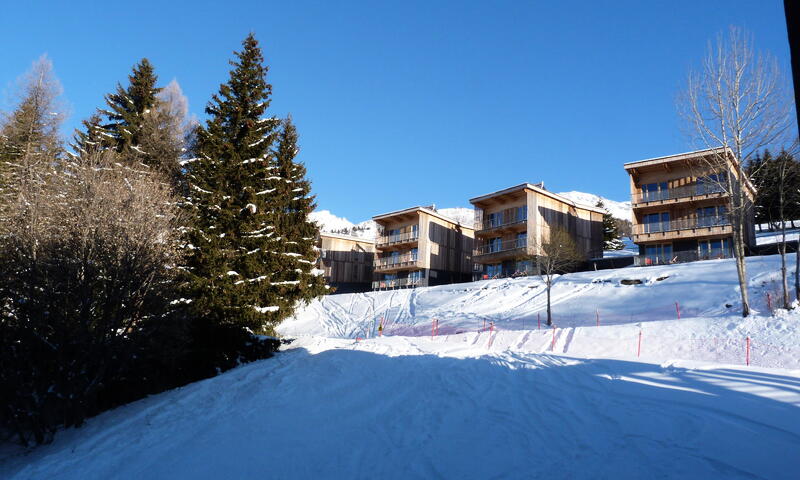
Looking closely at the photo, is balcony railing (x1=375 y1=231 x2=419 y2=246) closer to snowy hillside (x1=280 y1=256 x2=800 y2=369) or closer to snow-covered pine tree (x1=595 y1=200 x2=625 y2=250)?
snowy hillside (x1=280 y1=256 x2=800 y2=369)

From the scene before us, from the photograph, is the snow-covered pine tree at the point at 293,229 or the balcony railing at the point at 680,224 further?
the balcony railing at the point at 680,224

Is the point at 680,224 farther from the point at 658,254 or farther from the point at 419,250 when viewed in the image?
the point at 419,250

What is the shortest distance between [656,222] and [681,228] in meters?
2.44

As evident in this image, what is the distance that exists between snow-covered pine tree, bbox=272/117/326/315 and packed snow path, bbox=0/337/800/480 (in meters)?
8.07

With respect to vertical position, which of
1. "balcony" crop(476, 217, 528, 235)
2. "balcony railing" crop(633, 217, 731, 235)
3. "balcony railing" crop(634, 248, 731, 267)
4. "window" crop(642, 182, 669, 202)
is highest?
"window" crop(642, 182, 669, 202)

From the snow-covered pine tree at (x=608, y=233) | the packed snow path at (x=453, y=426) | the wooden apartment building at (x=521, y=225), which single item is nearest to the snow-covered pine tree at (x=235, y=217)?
the packed snow path at (x=453, y=426)

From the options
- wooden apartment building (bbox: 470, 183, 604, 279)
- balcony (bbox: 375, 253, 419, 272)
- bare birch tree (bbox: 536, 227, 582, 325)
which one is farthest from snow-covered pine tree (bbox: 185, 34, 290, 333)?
balcony (bbox: 375, 253, 419, 272)

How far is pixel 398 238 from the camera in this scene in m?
51.1

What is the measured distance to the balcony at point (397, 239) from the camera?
164ft

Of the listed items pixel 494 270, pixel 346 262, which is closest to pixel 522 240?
pixel 494 270

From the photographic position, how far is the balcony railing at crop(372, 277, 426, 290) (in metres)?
47.8

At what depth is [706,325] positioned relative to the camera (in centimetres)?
2011

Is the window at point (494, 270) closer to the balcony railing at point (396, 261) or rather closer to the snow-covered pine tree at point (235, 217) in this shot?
the balcony railing at point (396, 261)

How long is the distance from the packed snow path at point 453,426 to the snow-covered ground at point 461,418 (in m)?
0.04
